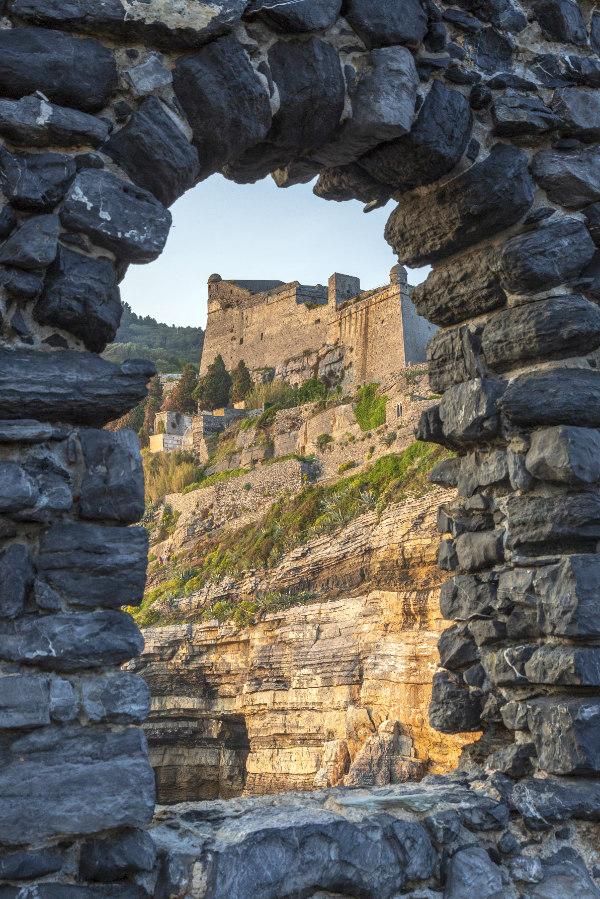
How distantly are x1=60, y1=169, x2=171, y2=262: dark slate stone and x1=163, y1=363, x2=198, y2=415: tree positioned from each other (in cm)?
3581

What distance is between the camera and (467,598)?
397 centimetres

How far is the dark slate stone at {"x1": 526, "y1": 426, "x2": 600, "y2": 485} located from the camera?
3.50m

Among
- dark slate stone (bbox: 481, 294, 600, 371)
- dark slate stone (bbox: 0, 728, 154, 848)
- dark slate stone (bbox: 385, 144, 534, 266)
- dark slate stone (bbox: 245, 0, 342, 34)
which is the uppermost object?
dark slate stone (bbox: 245, 0, 342, 34)

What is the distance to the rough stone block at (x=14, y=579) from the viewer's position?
97.4 inches

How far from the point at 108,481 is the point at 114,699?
66 centimetres

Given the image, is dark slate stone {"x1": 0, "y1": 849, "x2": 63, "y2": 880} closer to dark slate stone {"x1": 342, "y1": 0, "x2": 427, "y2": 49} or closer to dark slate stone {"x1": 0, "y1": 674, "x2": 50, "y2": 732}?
dark slate stone {"x1": 0, "y1": 674, "x2": 50, "y2": 732}

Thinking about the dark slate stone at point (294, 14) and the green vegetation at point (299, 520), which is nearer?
the dark slate stone at point (294, 14)

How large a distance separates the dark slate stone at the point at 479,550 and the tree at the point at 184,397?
34.9 meters

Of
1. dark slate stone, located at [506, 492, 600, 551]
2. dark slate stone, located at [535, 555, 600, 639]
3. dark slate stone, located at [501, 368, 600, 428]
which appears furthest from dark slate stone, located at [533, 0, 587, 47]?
dark slate stone, located at [535, 555, 600, 639]

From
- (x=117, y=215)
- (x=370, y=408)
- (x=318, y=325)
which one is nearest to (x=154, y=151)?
(x=117, y=215)

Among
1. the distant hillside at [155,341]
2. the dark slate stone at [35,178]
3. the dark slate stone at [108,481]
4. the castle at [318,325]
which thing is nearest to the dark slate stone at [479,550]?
the dark slate stone at [108,481]

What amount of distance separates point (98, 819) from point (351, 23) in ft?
9.91

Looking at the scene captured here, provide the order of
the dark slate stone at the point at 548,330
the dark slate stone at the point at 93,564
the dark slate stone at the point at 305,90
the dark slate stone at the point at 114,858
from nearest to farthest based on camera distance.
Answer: the dark slate stone at the point at 114,858
the dark slate stone at the point at 93,564
the dark slate stone at the point at 305,90
the dark slate stone at the point at 548,330

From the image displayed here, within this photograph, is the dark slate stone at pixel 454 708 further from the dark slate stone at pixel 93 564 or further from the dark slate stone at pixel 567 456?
the dark slate stone at pixel 93 564
